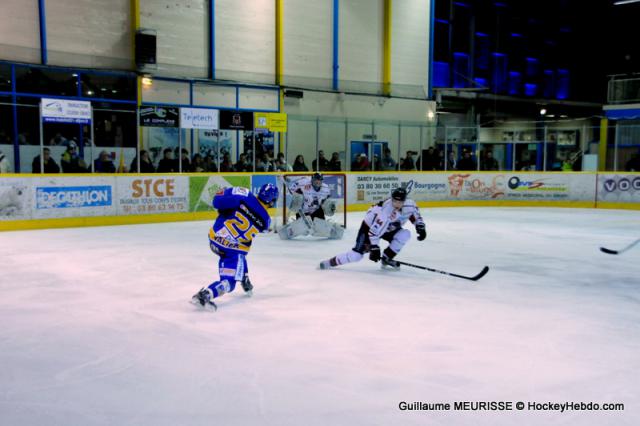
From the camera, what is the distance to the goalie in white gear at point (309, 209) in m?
11.0

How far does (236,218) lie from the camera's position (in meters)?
5.81

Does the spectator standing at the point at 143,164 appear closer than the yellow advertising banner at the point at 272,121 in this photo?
Yes

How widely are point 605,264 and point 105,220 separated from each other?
9034 millimetres

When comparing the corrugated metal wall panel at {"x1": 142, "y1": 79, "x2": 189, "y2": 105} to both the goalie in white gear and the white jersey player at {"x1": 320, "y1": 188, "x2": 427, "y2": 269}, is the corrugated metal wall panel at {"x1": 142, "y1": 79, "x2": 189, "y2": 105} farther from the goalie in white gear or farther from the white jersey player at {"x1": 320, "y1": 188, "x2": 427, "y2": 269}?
the white jersey player at {"x1": 320, "y1": 188, "x2": 427, "y2": 269}

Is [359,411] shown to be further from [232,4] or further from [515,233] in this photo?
[232,4]

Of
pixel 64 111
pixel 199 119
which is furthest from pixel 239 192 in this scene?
pixel 199 119

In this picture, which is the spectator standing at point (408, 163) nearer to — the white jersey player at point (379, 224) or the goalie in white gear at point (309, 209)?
the goalie in white gear at point (309, 209)

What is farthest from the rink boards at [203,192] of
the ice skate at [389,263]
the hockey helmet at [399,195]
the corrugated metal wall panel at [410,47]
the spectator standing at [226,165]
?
the corrugated metal wall panel at [410,47]

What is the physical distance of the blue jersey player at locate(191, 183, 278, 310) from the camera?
5.75 meters

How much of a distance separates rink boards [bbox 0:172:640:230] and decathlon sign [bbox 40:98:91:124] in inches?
46.4

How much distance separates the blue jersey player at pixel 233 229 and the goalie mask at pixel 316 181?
475 cm

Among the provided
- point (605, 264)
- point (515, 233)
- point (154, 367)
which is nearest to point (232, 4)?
point (515, 233)

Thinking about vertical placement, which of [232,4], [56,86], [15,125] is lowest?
[15,125]

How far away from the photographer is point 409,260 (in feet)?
29.3
